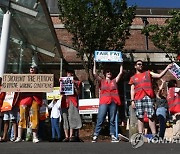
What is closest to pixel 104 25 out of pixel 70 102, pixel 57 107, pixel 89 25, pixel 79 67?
pixel 89 25

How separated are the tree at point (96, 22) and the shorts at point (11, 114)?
36.7ft

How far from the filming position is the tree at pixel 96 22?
18953mm

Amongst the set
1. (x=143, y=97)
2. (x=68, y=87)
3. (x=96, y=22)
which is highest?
(x=96, y=22)

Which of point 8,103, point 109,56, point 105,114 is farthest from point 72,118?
point 109,56

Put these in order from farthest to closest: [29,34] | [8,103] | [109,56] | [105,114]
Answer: [29,34] → [109,56] → [8,103] → [105,114]

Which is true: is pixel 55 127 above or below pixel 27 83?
below

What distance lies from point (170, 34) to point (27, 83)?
1257 cm

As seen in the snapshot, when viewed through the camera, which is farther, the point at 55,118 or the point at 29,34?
the point at 29,34

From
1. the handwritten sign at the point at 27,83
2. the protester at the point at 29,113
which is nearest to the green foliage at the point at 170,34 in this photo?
the handwritten sign at the point at 27,83

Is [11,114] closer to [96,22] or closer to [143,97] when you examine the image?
[143,97]

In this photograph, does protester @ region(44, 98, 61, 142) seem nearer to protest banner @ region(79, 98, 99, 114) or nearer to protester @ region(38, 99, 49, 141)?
protester @ region(38, 99, 49, 141)

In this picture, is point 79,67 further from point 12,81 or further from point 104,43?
point 12,81

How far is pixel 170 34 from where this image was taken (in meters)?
18.9

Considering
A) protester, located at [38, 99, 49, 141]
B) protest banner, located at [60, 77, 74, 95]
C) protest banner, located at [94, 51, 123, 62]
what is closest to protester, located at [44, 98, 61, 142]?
protester, located at [38, 99, 49, 141]
